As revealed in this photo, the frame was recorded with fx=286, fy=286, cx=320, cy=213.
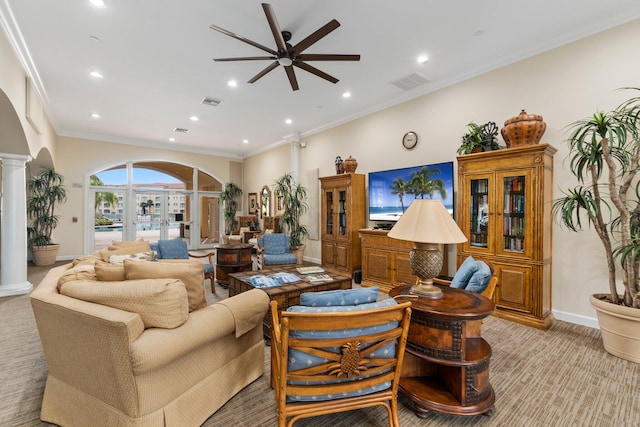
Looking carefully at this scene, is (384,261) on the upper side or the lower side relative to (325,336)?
lower

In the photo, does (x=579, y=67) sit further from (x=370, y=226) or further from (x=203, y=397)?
(x=203, y=397)

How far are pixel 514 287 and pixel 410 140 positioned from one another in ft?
9.02

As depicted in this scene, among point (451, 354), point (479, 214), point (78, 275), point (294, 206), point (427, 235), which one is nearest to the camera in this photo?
point (451, 354)

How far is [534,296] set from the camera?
3242 mm

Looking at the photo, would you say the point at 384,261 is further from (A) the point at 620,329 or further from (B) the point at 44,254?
(B) the point at 44,254

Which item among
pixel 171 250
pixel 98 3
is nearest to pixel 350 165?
pixel 171 250

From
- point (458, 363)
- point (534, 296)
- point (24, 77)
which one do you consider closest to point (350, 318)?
point (458, 363)

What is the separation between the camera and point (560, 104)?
3.42m

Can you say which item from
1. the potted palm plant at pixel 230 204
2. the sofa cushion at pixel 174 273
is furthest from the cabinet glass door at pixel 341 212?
the potted palm plant at pixel 230 204

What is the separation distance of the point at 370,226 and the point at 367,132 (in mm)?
1889

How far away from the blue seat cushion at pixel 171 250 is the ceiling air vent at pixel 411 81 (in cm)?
432

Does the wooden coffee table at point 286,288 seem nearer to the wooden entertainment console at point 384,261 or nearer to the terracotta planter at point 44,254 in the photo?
the wooden entertainment console at point 384,261

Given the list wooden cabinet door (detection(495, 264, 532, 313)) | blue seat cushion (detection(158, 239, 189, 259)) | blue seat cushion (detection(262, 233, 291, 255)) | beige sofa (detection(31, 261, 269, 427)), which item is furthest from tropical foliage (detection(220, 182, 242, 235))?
Answer: wooden cabinet door (detection(495, 264, 532, 313))

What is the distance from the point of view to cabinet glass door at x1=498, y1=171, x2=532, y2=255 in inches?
132
